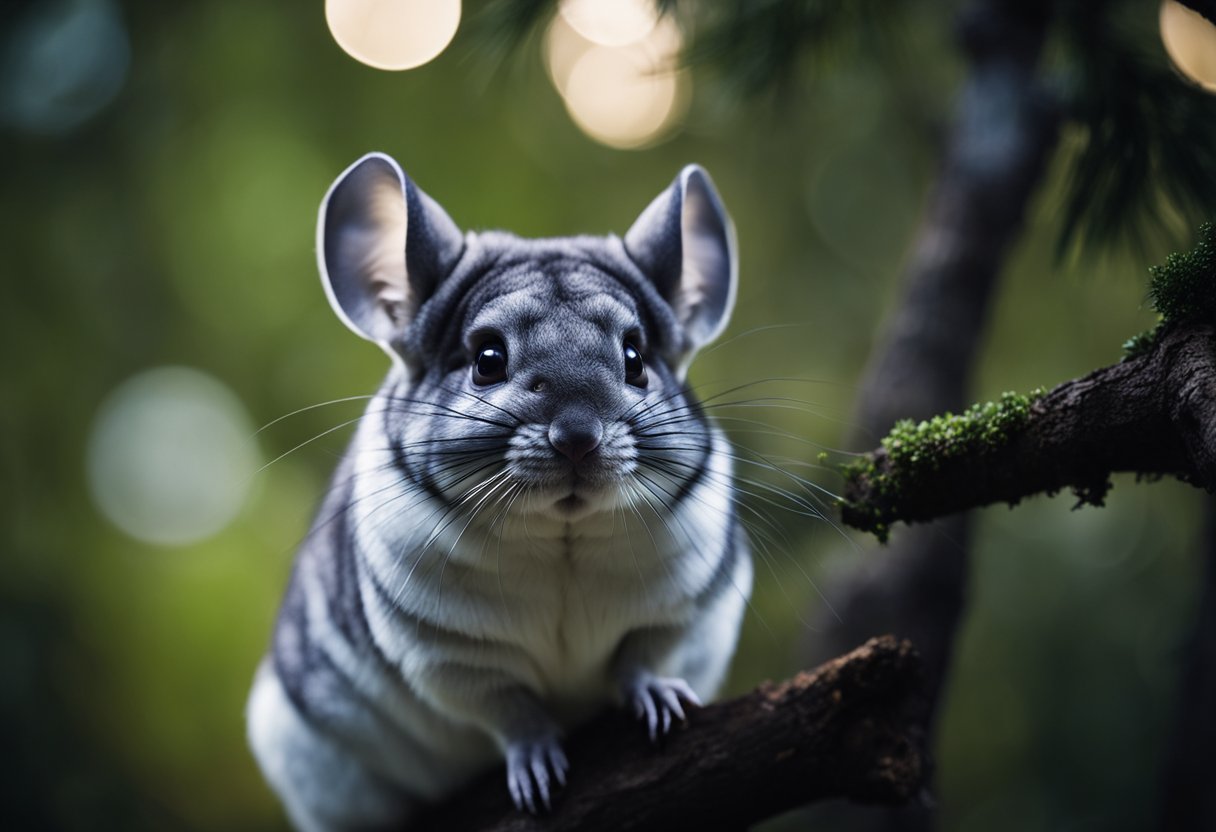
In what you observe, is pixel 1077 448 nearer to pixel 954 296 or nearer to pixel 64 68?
pixel 954 296

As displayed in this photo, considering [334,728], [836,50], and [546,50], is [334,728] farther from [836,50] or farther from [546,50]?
[546,50]

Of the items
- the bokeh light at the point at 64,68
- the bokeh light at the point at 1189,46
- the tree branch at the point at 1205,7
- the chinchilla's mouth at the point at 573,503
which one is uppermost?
the bokeh light at the point at 64,68

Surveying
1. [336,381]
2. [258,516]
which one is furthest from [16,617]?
[336,381]

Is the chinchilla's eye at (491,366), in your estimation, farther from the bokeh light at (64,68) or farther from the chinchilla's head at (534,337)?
the bokeh light at (64,68)

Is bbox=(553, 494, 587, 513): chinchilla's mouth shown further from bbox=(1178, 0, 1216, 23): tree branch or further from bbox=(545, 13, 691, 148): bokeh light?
bbox=(545, 13, 691, 148): bokeh light

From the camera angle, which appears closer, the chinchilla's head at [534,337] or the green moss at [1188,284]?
the green moss at [1188,284]

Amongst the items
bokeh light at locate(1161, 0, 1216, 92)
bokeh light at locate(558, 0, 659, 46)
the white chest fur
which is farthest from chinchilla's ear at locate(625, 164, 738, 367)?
bokeh light at locate(1161, 0, 1216, 92)

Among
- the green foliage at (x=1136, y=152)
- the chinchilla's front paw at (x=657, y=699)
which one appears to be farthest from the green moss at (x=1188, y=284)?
the chinchilla's front paw at (x=657, y=699)

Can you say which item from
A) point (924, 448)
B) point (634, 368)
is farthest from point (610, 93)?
point (924, 448)
